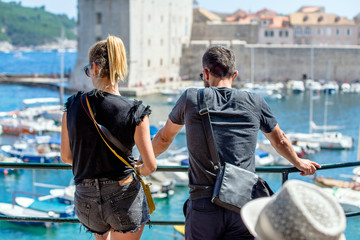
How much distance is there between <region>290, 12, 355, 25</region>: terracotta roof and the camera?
39.2 metres

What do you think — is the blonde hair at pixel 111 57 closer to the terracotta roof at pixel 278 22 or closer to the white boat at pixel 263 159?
the white boat at pixel 263 159

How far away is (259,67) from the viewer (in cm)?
3491

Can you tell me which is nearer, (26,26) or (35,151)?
(35,151)

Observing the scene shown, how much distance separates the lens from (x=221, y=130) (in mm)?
1772

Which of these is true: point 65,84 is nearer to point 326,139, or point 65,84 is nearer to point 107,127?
point 326,139

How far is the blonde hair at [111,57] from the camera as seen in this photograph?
6.04 feet

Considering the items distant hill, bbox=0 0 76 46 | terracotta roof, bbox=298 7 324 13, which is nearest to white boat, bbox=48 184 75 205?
terracotta roof, bbox=298 7 324 13

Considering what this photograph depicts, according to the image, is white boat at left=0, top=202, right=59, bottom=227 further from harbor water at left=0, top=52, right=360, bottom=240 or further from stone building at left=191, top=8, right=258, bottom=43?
stone building at left=191, top=8, right=258, bottom=43

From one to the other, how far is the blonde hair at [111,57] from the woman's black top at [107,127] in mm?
74

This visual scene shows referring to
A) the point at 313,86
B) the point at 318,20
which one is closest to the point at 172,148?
the point at 313,86

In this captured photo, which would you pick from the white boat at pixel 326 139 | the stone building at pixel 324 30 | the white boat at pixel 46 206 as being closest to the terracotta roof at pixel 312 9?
the stone building at pixel 324 30

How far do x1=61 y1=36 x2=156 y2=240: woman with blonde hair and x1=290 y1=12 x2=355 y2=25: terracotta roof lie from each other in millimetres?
38875

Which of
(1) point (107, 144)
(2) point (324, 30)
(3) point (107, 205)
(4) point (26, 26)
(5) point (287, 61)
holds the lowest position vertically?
A: (3) point (107, 205)

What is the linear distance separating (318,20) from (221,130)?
39.7m
